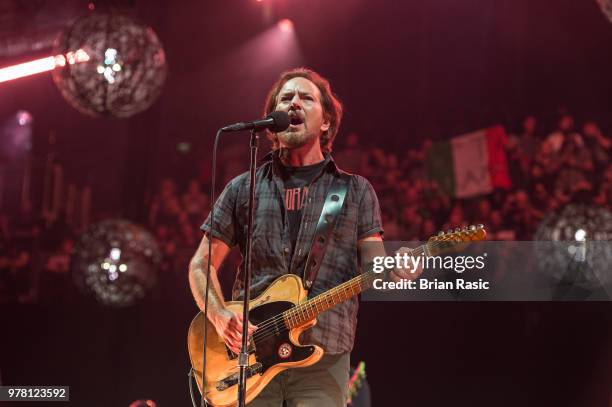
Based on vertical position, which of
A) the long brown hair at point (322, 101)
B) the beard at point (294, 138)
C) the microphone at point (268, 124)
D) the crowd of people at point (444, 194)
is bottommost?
the microphone at point (268, 124)

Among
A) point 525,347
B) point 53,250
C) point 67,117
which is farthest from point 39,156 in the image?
point 525,347

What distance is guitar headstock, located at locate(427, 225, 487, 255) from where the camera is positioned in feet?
9.30

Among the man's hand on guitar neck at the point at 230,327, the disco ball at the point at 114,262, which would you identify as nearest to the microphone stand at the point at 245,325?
the man's hand on guitar neck at the point at 230,327

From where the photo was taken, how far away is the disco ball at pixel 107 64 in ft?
16.1

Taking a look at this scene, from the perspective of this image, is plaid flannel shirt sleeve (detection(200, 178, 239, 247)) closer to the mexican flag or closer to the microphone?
the microphone

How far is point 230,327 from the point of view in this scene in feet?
8.86

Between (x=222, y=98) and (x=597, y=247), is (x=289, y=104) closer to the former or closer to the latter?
(x=597, y=247)

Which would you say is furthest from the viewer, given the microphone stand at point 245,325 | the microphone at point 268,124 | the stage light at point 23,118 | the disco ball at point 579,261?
the stage light at point 23,118

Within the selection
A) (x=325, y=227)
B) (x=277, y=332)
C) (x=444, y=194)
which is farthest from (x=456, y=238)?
(x=444, y=194)

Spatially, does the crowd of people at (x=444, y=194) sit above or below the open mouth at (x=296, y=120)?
above

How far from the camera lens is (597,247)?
4516mm

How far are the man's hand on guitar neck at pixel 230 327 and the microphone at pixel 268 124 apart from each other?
2.18 feet

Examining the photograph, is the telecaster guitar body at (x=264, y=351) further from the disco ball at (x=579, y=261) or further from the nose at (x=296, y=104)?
the disco ball at (x=579, y=261)

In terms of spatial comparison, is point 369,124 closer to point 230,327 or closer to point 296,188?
point 296,188
